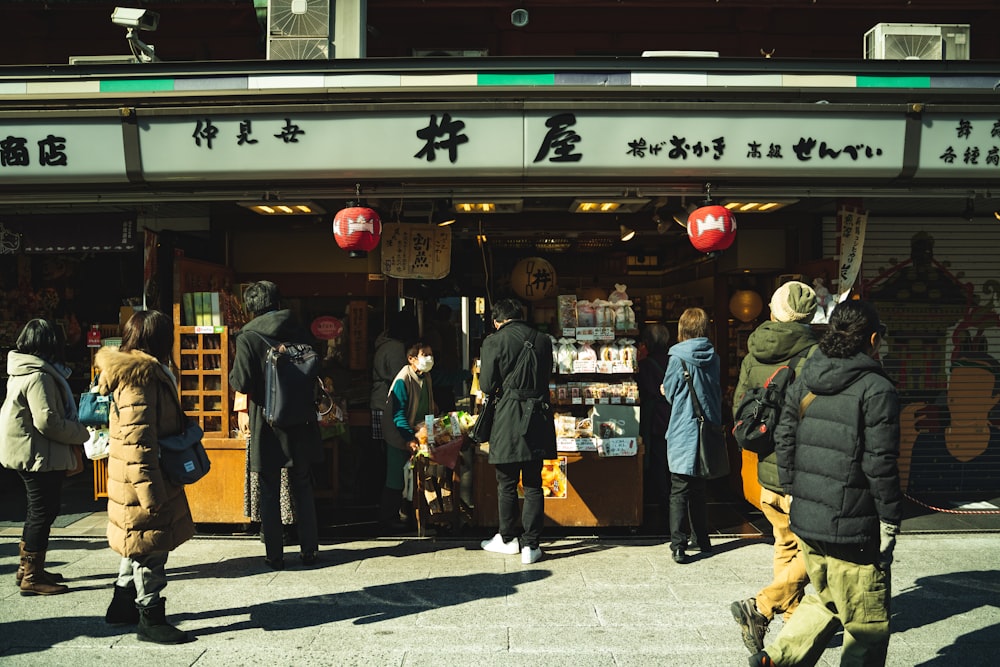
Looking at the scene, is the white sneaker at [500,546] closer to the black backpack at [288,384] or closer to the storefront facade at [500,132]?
the black backpack at [288,384]

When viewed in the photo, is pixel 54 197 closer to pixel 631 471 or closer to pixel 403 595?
pixel 403 595

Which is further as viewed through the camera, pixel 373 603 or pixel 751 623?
pixel 373 603

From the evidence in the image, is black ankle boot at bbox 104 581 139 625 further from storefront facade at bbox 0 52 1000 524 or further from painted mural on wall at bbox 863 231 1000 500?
painted mural on wall at bbox 863 231 1000 500

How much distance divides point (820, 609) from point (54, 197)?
7645 millimetres

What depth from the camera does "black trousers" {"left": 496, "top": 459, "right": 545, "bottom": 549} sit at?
6.54m

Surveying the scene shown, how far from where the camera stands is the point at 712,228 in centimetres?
698

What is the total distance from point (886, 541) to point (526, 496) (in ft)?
11.2

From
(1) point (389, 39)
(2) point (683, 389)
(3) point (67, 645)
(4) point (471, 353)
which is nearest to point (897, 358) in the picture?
(2) point (683, 389)

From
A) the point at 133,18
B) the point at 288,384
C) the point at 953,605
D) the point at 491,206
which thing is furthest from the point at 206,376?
the point at 953,605

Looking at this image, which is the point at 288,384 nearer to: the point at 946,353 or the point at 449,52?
the point at 449,52

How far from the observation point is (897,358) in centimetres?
916

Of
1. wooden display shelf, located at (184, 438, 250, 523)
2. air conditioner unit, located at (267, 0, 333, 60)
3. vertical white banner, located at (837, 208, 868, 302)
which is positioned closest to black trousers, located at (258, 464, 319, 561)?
wooden display shelf, located at (184, 438, 250, 523)

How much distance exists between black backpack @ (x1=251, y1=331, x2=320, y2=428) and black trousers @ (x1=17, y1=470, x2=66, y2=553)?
168cm

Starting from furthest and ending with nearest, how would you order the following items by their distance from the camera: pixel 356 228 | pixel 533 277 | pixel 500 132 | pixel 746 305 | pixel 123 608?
1. pixel 746 305
2. pixel 533 277
3. pixel 356 228
4. pixel 500 132
5. pixel 123 608
